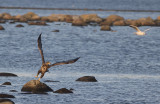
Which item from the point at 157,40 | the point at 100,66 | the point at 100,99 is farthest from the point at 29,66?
the point at 157,40

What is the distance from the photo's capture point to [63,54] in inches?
2313

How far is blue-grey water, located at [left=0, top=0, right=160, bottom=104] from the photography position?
106 feet

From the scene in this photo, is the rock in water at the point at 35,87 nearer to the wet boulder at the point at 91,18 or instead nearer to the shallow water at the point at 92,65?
the shallow water at the point at 92,65

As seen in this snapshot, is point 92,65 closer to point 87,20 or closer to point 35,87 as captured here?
point 35,87

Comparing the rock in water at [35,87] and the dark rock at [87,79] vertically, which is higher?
the rock in water at [35,87]

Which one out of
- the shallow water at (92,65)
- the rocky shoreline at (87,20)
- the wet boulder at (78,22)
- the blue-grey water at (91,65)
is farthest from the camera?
the rocky shoreline at (87,20)

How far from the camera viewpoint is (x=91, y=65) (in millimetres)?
48281

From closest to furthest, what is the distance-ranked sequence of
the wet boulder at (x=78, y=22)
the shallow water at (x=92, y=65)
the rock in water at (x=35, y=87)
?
the rock in water at (x=35, y=87) → the shallow water at (x=92, y=65) → the wet boulder at (x=78, y=22)

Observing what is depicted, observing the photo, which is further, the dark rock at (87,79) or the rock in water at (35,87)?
the dark rock at (87,79)

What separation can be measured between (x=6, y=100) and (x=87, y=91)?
277 inches

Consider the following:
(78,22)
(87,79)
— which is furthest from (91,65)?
(78,22)

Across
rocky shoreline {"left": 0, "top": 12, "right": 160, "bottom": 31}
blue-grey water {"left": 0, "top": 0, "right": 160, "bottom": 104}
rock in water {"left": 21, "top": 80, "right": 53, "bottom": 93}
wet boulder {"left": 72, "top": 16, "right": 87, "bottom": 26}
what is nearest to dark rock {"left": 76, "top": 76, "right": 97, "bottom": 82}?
blue-grey water {"left": 0, "top": 0, "right": 160, "bottom": 104}

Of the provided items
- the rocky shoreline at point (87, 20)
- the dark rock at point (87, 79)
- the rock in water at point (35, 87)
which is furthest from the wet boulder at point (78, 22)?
the rock in water at point (35, 87)

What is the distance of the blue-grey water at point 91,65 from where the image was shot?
32.3 meters
